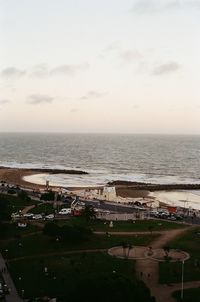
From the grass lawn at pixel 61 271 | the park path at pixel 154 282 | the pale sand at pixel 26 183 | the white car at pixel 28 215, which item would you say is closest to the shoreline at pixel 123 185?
the pale sand at pixel 26 183

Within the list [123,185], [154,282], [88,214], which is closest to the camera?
[154,282]

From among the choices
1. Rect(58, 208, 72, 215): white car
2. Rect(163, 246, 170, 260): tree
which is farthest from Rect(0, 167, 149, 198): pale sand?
Rect(163, 246, 170, 260): tree

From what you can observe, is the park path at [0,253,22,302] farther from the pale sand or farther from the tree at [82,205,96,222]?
the pale sand

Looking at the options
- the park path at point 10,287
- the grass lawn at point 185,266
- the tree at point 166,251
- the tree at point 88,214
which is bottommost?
the park path at point 10,287

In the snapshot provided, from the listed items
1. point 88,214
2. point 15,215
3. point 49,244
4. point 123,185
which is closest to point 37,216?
point 15,215

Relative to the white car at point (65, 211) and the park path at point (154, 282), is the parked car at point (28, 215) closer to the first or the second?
the white car at point (65, 211)

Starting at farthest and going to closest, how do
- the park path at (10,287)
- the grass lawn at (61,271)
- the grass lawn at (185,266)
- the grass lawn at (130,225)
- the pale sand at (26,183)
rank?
the pale sand at (26,183) → the grass lawn at (130,225) → the grass lawn at (185,266) → the grass lawn at (61,271) → the park path at (10,287)

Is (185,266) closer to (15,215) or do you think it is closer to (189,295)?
(189,295)
